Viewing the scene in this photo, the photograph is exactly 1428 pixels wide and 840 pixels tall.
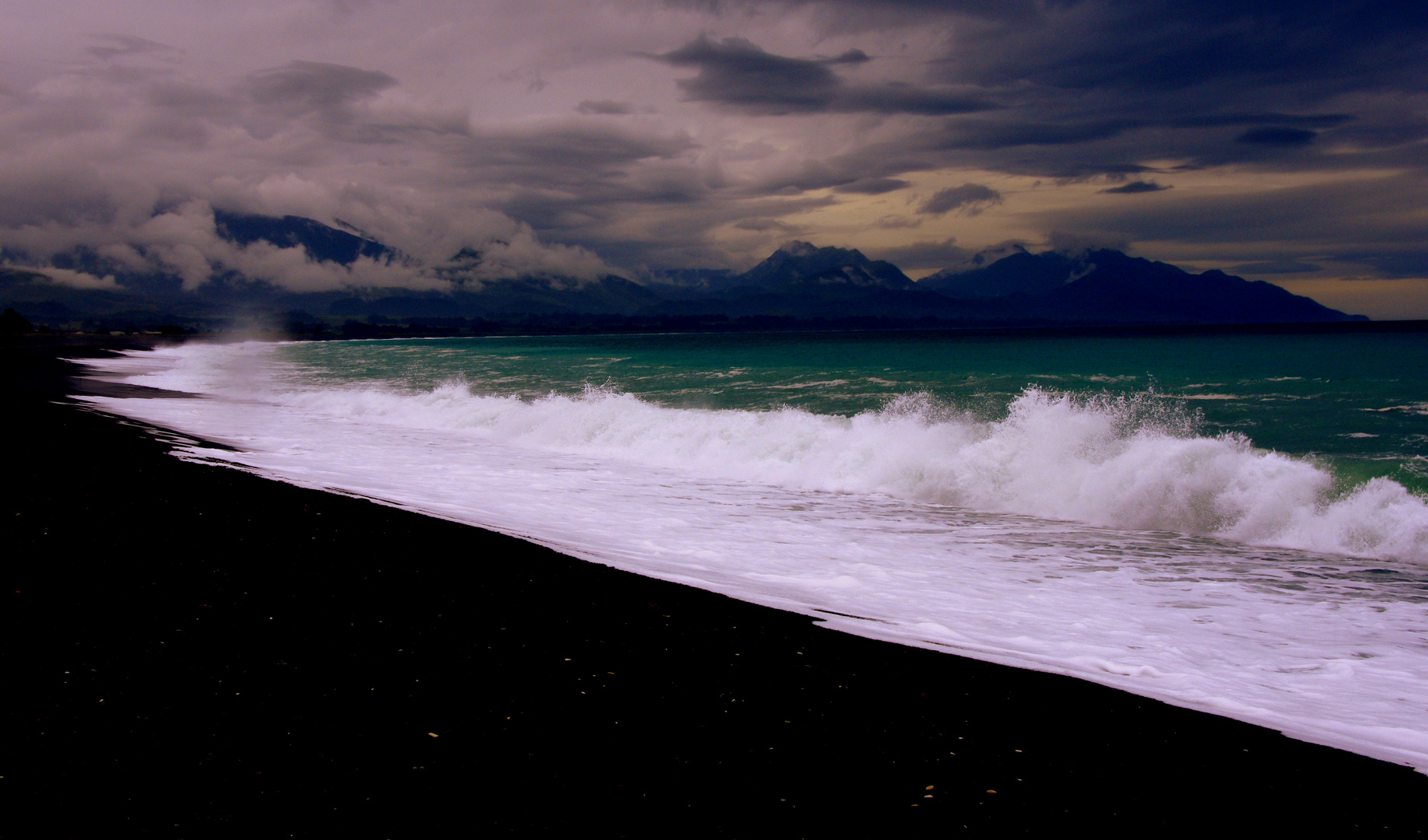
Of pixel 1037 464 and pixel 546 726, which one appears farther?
pixel 1037 464

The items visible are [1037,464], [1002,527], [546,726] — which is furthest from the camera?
[1037,464]

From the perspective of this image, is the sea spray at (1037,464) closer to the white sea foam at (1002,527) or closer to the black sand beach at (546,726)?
the white sea foam at (1002,527)

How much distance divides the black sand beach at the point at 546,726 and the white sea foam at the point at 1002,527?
1.10 meters

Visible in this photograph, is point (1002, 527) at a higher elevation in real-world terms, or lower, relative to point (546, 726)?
lower

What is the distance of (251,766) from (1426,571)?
43.0 ft

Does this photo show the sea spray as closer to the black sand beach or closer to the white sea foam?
the white sea foam

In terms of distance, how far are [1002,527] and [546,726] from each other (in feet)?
32.6

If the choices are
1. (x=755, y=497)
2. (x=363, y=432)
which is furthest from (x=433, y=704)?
(x=363, y=432)

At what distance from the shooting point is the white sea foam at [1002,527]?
269 inches

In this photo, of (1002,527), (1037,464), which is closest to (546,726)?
(1002,527)

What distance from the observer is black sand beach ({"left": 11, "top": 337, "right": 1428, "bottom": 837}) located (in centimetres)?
388

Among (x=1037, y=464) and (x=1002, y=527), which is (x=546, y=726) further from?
(x=1037, y=464)

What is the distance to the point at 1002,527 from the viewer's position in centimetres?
1289

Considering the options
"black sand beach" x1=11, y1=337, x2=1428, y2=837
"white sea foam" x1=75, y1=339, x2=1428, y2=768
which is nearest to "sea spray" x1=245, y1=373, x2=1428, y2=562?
"white sea foam" x1=75, y1=339, x2=1428, y2=768
